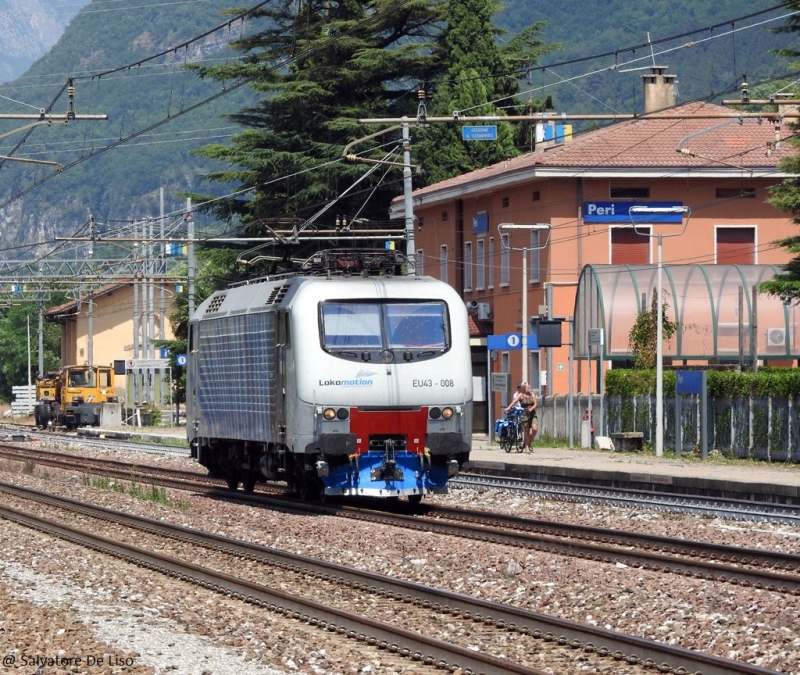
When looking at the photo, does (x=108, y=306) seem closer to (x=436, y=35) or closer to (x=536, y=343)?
(x=436, y=35)

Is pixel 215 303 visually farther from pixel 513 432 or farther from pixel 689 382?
pixel 513 432

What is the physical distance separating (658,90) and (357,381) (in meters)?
35.0

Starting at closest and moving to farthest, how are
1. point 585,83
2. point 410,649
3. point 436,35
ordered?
point 410,649
point 436,35
point 585,83

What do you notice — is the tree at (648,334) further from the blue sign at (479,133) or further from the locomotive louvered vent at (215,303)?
the locomotive louvered vent at (215,303)

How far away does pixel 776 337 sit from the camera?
127ft

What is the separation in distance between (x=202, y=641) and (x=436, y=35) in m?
48.5

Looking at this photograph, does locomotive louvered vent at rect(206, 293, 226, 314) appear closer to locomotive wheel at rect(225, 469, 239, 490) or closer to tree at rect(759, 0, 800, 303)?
locomotive wheel at rect(225, 469, 239, 490)

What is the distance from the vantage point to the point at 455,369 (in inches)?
808

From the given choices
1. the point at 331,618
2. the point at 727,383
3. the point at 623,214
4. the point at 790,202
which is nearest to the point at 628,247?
the point at 623,214

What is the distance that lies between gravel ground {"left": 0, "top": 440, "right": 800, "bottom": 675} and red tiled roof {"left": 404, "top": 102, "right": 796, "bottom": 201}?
29.2 m

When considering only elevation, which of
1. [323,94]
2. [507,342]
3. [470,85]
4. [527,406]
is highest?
[470,85]

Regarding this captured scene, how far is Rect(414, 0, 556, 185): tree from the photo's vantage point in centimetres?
5706

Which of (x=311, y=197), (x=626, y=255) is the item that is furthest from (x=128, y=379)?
(x=626, y=255)

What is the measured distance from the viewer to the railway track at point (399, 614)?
984cm
